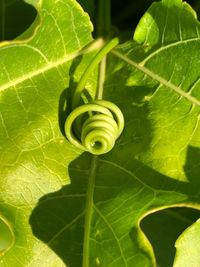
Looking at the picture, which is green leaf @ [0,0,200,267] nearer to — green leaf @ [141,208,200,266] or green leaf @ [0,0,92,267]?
green leaf @ [0,0,92,267]

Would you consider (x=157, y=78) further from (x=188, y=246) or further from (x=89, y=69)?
(x=188, y=246)

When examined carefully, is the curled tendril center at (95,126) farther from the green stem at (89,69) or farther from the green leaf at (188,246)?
the green leaf at (188,246)

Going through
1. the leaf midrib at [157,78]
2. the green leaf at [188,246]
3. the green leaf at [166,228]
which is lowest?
the green leaf at [188,246]

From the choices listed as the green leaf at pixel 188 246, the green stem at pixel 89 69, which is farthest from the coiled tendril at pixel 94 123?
the green leaf at pixel 188 246

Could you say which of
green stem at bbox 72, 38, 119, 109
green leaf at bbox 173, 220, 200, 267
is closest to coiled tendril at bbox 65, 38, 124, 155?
green stem at bbox 72, 38, 119, 109

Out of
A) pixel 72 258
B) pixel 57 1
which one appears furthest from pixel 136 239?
pixel 57 1

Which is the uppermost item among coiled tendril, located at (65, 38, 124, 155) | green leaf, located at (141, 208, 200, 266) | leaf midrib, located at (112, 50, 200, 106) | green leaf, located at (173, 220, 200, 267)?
leaf midrib, located at (112, 50, 200, 106)
